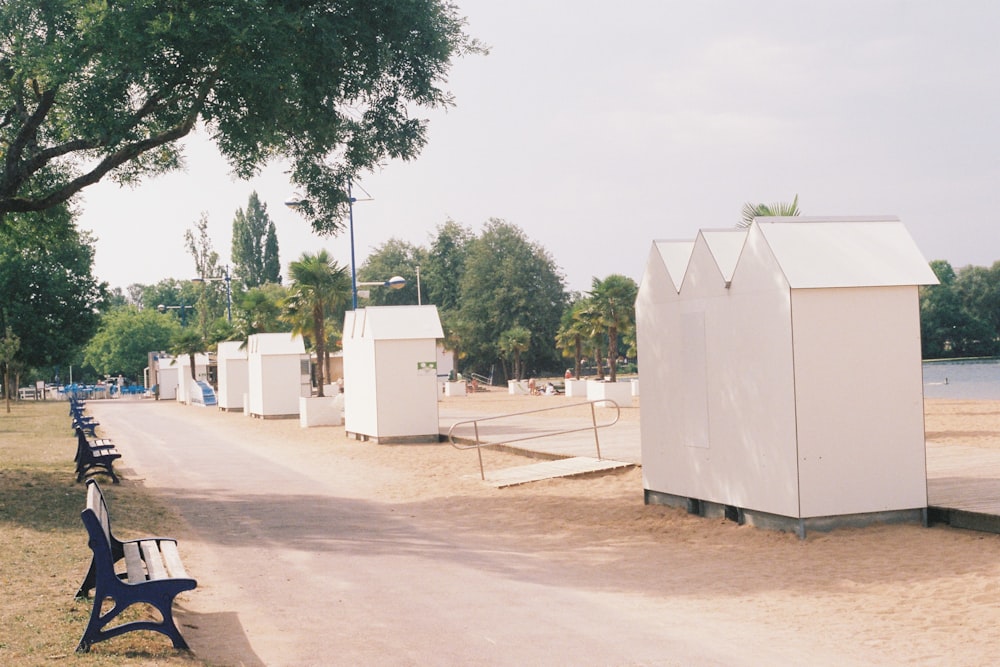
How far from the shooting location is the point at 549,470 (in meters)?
15.7

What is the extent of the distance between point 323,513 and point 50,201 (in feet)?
19.3

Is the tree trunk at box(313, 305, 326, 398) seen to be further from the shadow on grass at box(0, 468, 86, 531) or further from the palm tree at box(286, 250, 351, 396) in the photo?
the shadow on grass at box(0, 468, 86, 531)

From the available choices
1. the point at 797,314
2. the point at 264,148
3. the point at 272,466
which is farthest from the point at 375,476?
the point at 797,314

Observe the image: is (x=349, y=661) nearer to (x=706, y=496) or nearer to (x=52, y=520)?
(x=706, y=496)

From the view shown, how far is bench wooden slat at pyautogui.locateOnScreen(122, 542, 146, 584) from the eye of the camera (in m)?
6.34

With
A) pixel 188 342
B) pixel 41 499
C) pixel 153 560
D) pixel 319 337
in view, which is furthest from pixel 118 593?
pixel 188 342

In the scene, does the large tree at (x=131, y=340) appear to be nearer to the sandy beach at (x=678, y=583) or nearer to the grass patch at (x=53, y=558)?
the grass patch at (x=53, y=558)

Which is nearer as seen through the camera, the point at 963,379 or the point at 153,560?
the point at 153,560

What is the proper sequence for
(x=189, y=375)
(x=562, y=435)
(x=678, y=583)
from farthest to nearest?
1. (x=189, y=375)
2. (x=562, y=435)
3. (x=678, y=583)

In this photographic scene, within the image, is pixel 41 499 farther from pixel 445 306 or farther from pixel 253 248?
pixel 253 248

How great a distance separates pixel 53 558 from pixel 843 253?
310 inches

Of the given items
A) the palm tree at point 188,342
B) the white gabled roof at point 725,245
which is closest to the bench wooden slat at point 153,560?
the white gabled roof at point 725,245

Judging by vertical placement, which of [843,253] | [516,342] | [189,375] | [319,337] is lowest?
[189,375]

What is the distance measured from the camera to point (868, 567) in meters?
8.43
